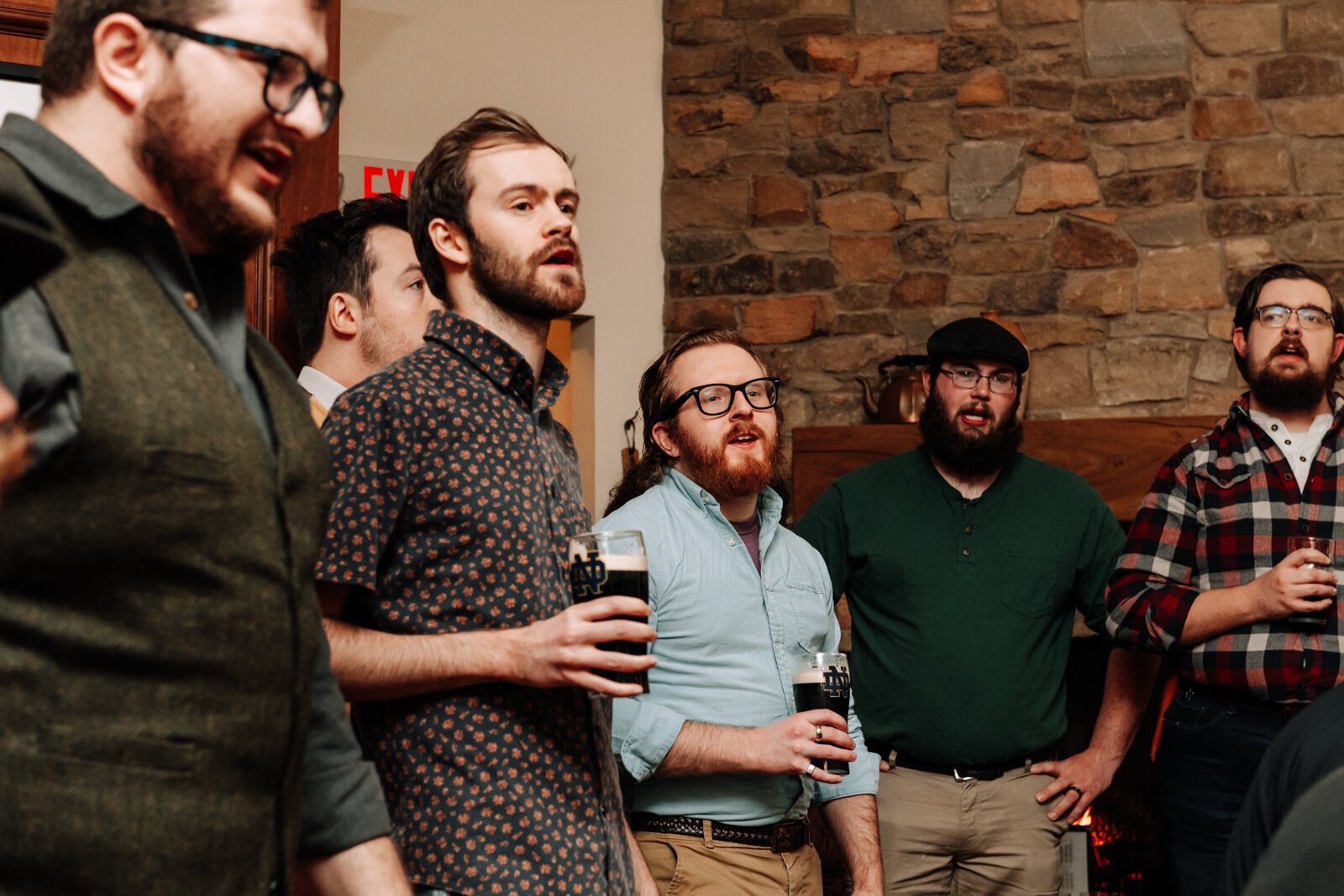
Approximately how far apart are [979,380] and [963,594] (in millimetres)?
586

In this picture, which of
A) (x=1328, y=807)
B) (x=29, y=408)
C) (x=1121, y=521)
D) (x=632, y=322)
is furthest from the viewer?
(x=632, y=322)

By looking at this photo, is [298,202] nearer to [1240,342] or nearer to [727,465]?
[727,465]

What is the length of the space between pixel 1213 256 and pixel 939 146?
109 centimetres

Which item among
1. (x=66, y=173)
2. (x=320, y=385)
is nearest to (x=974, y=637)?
(x=320, y=385)

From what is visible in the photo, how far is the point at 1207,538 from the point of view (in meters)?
3.02

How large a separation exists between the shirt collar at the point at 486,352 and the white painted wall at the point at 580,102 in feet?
10.5

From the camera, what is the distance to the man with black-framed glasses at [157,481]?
33.7 inches

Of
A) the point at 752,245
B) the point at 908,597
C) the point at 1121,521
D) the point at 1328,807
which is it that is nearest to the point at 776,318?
the point at 752,245

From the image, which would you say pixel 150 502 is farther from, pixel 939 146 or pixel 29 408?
pixel 939 146

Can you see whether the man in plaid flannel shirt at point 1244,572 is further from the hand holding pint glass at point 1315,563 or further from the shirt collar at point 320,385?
the shirt collar at point 320,385

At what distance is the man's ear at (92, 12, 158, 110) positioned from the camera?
963mm

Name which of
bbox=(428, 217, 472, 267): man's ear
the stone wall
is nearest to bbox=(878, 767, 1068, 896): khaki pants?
bbox=(428, 217, 472, 267): man's ear

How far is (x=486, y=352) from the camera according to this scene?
5.45 feet

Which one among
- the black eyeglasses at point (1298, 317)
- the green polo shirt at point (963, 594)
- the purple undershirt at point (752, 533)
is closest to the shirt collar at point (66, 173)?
the purple undershirt at point (752, 533)
